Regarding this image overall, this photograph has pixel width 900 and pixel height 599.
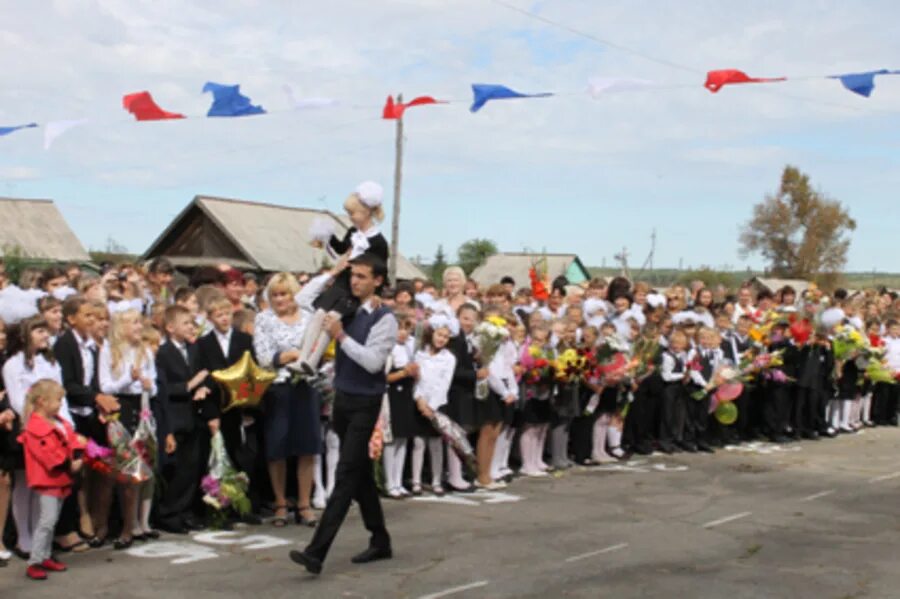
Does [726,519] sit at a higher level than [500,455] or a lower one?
lower

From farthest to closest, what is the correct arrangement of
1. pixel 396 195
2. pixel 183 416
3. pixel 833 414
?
pixel 396 195 < pixel 833 414 < pixel 183 416

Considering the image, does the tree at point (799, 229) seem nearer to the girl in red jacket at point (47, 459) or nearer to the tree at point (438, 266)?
the tree at point (438, 266)

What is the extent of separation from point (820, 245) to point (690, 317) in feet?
251

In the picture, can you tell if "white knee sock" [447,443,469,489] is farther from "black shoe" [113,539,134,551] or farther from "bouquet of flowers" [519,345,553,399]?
"black shoe" [113,539,134,551]

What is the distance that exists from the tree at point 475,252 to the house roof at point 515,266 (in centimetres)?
715

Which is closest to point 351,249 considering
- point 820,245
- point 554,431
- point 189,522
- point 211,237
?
point 189,522

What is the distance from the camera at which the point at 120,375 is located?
912 cm

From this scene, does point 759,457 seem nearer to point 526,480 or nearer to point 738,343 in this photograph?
point 738,343

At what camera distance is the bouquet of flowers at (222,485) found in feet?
31.5

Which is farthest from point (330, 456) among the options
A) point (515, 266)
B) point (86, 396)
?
point (515, 266)

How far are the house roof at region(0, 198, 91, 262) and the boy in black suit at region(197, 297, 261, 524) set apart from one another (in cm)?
3862

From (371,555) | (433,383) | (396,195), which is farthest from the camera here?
(396,195)

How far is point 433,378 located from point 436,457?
0.81 m

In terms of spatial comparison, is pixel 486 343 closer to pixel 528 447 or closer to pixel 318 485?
pixel 528 447
